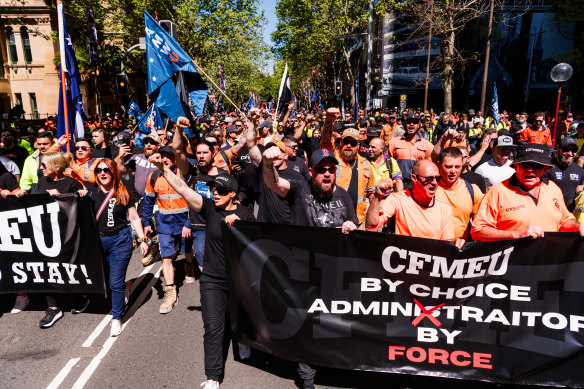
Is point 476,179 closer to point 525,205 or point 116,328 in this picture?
point 525,205

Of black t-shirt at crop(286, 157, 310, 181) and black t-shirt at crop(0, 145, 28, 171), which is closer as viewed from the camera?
black t-shirt at crop(286, 157, 310, 181)

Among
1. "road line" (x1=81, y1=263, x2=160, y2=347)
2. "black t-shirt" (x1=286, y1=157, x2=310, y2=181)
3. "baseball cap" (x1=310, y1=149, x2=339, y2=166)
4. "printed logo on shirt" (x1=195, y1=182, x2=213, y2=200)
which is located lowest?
"road line" (x1=81, y1=263, x2=160, y2=347)

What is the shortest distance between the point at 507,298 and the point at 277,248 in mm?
1916

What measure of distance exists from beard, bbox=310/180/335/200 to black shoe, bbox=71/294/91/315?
3603 millimetres

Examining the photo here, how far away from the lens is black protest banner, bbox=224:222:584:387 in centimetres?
315

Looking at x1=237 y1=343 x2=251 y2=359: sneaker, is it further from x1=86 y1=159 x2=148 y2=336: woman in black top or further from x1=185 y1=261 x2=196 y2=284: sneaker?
x1=185 y1=261 x2=196 y2=284: sneaker

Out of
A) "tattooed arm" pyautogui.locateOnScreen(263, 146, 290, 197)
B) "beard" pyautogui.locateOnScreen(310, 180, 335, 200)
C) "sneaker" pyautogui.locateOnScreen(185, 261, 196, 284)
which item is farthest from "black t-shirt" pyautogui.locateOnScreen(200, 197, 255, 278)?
"sneaker" pyautogui.locateOnScreen(185, 261, 196, 284)

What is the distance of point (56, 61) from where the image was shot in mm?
33938

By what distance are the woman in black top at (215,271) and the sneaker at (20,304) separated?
3.10 m

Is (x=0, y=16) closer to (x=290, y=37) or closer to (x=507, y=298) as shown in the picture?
(x=290, y=37)

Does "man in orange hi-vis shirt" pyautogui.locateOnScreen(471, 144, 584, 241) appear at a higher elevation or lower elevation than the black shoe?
higher

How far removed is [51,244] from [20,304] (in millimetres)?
1249

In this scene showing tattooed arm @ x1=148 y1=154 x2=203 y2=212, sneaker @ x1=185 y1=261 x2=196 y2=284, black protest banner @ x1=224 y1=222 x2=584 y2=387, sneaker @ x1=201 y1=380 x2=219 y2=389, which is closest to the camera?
black protest banner @ x1=224 y1=222 x2=584 y2=387

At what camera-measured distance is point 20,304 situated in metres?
5.13
